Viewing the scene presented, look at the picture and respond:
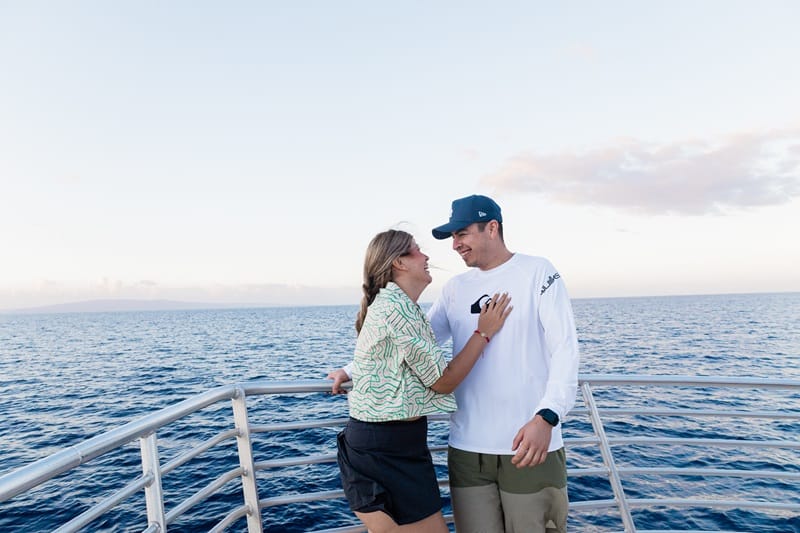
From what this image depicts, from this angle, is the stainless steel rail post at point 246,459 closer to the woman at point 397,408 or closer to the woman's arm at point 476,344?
the woman at point 397,408

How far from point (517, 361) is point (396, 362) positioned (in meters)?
0.57

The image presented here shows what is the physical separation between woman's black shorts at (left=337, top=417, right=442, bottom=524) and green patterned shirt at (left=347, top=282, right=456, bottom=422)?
3.5 inches

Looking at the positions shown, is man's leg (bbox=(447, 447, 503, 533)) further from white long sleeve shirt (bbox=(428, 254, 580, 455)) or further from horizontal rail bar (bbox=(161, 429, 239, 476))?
horizontal rail bar (bbox=(161, 429, 239, 476))

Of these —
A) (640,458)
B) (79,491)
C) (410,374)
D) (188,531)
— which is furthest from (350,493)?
(79,491)

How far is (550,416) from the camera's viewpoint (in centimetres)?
189

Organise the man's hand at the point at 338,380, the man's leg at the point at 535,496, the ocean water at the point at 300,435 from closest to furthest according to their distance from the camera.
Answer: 1. the man's leg at the point at 535,496
2. the man's hand at the point at 338,380
3. the ocean water at the point at 300,435

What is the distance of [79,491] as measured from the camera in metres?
9.98

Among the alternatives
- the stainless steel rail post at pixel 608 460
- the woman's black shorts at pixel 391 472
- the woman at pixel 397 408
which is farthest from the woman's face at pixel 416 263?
the stainless steel rail post at pixel 608 460

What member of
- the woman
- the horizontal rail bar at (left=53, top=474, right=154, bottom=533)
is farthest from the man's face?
the horizontal rail bar at (left=53, top=474, right=154, bottom=533)

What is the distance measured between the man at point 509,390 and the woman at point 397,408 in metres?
0.17

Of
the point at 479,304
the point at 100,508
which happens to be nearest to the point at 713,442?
the point at 479,304

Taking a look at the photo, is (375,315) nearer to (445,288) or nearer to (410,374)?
(410,374)

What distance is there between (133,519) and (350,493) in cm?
858

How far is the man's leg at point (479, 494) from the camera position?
2137mm
